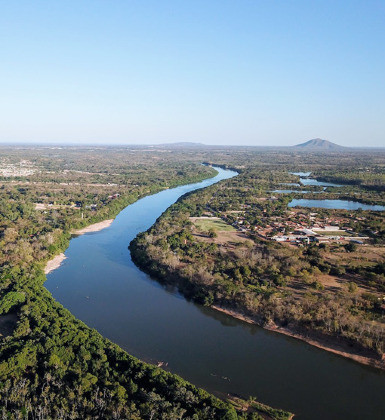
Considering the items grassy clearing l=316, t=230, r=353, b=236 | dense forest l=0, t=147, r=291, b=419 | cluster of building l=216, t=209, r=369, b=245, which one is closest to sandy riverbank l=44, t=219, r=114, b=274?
dense forest l=0, t=147, r=291, b=419

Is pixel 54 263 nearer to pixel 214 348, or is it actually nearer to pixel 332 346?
pixel 214 348

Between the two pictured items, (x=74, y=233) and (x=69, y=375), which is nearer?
(x=69, y=375)

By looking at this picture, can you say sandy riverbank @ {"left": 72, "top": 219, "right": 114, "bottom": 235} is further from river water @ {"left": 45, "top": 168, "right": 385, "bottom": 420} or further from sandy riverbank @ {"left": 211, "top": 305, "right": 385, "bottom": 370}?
sandy riverbank @ {"left": 211, "top": 305, "right": 385, "bottom": 370}

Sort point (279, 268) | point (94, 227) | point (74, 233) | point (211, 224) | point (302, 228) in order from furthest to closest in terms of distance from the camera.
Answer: point (211, 224) < point (94, 227) < point (302, 228) < point (74, 233) < point (279, 268)

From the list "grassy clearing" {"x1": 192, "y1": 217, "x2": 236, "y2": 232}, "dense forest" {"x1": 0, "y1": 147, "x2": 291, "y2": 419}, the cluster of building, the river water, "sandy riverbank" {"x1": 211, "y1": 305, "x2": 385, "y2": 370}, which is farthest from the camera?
"grassy clearing" {"x1": 192, "y1": 217, "x2": 236, "y2": 232}

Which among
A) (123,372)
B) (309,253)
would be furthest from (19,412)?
(309,253)

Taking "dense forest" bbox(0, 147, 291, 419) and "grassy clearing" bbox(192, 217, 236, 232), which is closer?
"dense forest" bbox(0, 147, 291, 419)

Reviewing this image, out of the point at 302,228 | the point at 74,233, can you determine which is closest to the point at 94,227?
the point at 74,233

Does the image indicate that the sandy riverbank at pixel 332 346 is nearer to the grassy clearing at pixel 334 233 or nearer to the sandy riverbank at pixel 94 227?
the grassy clearing at pixel 334 233
